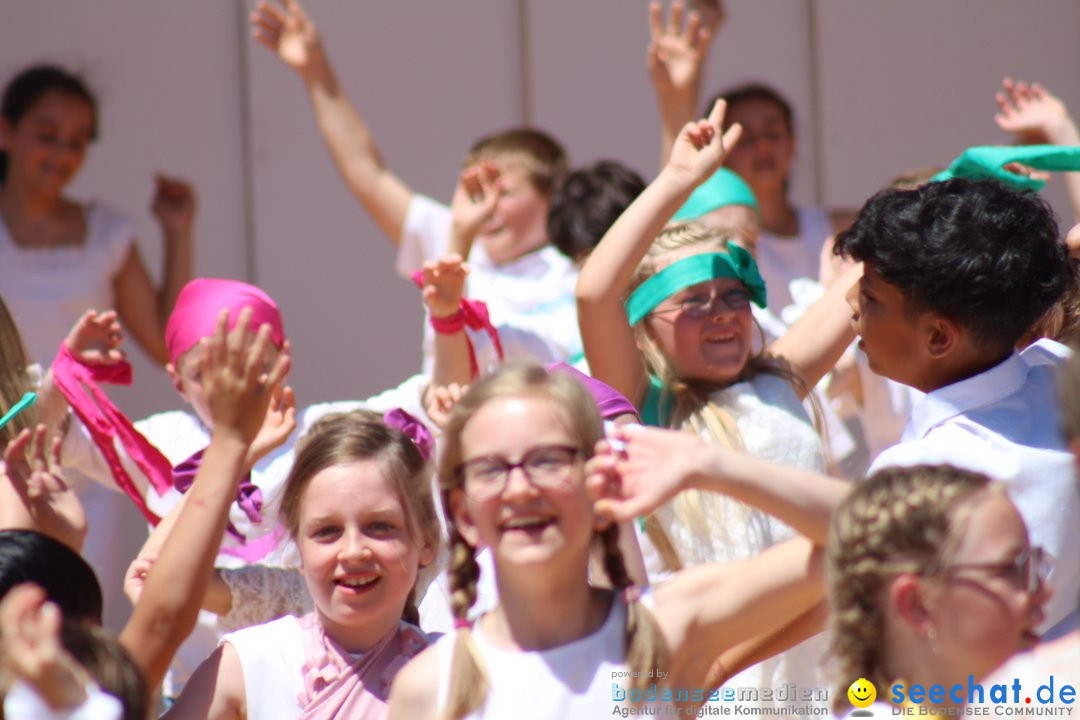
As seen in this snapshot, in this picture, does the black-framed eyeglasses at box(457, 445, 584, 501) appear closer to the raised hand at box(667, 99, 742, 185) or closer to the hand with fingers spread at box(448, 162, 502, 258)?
the raised hand at box(667, 99, 742, 185)

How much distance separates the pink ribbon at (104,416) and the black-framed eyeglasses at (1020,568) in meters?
1.89

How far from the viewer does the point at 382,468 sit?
2.54 metres

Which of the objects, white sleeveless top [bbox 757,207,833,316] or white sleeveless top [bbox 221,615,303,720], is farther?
white sleeveless top [bbox 757,207,833,316]

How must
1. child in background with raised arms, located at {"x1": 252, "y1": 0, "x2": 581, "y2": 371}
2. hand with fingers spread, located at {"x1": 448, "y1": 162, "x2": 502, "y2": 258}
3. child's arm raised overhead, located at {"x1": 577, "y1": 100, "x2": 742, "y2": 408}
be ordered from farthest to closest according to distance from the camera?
1. child in background with raised arms, located at {"x1": 252, "y1": 0, "x2": 581, "y2": 371}
2. hand with fingers spread, located at {"x1": 448, "y1": 162, "x2": 502, "y2": 258}
3. child's arm raised overhead, located at {"x1": 577, "y1": 100, "x2": 742, "y2": 408}

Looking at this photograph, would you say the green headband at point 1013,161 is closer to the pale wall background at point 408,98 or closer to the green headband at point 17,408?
the green headband at point 17,408

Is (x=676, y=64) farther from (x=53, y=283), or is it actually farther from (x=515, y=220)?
(x=53, y=283)

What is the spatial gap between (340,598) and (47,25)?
10.3ft

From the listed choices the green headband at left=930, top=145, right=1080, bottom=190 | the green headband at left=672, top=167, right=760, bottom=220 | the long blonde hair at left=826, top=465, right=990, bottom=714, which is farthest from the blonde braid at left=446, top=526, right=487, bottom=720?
the green headband at left=672, top=167, right=760, bottom=220

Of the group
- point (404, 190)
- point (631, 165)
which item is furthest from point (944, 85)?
point (404, 190)

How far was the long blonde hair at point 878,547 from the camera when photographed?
1.85 m

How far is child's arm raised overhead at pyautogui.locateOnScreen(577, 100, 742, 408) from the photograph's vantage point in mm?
2875

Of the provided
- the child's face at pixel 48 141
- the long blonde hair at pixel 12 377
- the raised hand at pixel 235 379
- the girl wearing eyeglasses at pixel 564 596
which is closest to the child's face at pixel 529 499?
the girl wearing eyeglasses at pixel 564 596

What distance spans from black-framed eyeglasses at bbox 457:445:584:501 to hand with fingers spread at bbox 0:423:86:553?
1120mm

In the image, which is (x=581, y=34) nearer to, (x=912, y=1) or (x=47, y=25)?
(x=912, y=1)
